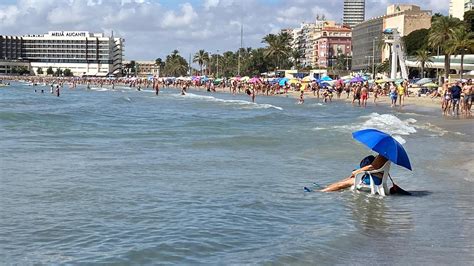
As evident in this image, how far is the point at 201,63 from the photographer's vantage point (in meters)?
197

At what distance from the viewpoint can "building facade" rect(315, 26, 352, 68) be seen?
18800 cm

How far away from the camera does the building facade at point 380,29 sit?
13662 centimetres

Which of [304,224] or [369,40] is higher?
[369,40]

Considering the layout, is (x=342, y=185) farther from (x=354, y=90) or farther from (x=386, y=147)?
(x=354, y=90)

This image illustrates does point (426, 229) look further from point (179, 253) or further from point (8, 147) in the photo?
point (8, 147)

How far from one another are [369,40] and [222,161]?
5666 inches

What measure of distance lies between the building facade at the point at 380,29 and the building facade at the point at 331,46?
1912cm

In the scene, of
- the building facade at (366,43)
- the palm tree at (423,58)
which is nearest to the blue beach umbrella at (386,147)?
the palm tree at (423,58)

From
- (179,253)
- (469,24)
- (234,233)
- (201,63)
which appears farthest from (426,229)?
(201,63)

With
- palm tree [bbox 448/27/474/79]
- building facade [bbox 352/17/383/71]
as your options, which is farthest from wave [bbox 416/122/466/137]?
building facade [bbox 352/17/383/71]

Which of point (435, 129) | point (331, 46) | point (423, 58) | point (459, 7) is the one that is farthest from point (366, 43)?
point (435, 129)

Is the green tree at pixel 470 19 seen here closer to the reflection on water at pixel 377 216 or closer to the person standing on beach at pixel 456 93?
the person standing on beach at pixel 456 93

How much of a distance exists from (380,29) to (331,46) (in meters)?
43.8

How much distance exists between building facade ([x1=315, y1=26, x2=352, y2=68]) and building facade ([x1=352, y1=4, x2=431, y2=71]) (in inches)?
753
